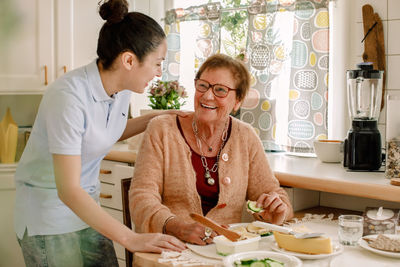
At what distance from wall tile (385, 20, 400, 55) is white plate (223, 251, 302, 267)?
1438mm

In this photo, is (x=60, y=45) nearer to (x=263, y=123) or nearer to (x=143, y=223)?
(x=263, y=123)

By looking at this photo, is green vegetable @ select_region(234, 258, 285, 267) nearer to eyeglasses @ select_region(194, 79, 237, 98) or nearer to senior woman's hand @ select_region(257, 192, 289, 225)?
senior woman's hand @ select_region(257, 192, 289, 225)

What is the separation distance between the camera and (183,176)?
70.2 inches

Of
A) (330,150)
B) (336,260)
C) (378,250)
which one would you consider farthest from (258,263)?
(330,150)

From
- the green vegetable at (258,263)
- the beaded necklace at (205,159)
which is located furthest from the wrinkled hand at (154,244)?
the beaded necklace at (205,159)

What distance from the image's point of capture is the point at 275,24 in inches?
109

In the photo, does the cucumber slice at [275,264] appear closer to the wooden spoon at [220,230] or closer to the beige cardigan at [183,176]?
the wooden spoon at [220,230]

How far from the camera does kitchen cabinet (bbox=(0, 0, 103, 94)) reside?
2945mm

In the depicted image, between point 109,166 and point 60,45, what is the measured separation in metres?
0.83

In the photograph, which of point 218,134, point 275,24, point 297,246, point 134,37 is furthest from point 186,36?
point 297,246

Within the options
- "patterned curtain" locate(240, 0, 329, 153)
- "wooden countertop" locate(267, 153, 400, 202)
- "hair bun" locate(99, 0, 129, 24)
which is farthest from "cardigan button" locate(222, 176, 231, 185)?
"patterned curtain" locate(240, 0, 329, 153)

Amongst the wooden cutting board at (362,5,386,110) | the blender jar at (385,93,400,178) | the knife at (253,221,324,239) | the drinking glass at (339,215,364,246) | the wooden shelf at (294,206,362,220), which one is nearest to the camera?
the knife at (253,221,324,239)

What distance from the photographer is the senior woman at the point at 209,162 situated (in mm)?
1756

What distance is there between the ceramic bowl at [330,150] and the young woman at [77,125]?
0.98m
